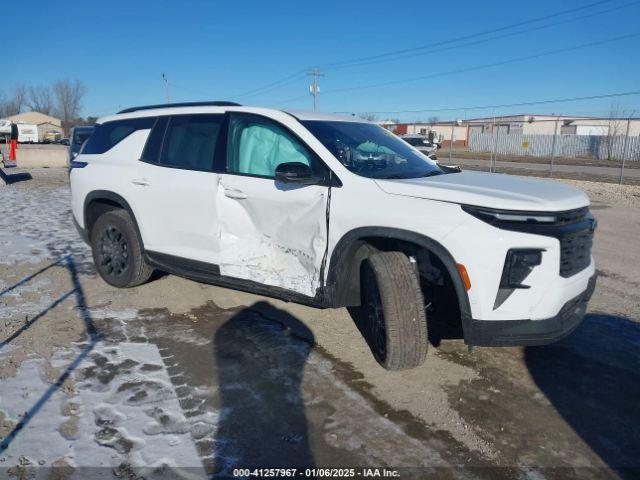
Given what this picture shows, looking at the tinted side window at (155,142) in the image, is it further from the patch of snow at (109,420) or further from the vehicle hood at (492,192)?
the vehicle hood at (492,192)

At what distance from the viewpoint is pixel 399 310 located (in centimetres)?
352

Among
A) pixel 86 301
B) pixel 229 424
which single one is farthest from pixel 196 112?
pixel 229 424

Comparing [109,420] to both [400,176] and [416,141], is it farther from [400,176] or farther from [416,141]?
[416,141]

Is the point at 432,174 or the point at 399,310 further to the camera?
the point at 432,174

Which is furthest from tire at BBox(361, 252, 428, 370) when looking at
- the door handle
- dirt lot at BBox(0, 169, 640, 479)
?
the door handle

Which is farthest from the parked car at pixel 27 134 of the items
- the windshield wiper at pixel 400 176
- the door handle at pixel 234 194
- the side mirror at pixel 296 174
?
the windshield wiper at pixel 400 176

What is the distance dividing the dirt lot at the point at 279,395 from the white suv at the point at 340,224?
0.41 m

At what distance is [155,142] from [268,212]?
5.54ft

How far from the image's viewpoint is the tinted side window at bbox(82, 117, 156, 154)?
5.31m

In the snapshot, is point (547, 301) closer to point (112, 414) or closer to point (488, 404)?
point (488, 404)

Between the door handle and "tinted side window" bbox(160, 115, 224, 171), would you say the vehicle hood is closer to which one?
the door handle

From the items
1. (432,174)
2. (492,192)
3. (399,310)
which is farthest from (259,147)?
(492,192)

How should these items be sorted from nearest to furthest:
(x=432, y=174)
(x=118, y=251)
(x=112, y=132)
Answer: (x=432, y=174) → (x=118, y=251) → (x=112, y=132)

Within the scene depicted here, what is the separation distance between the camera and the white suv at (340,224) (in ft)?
10.5
